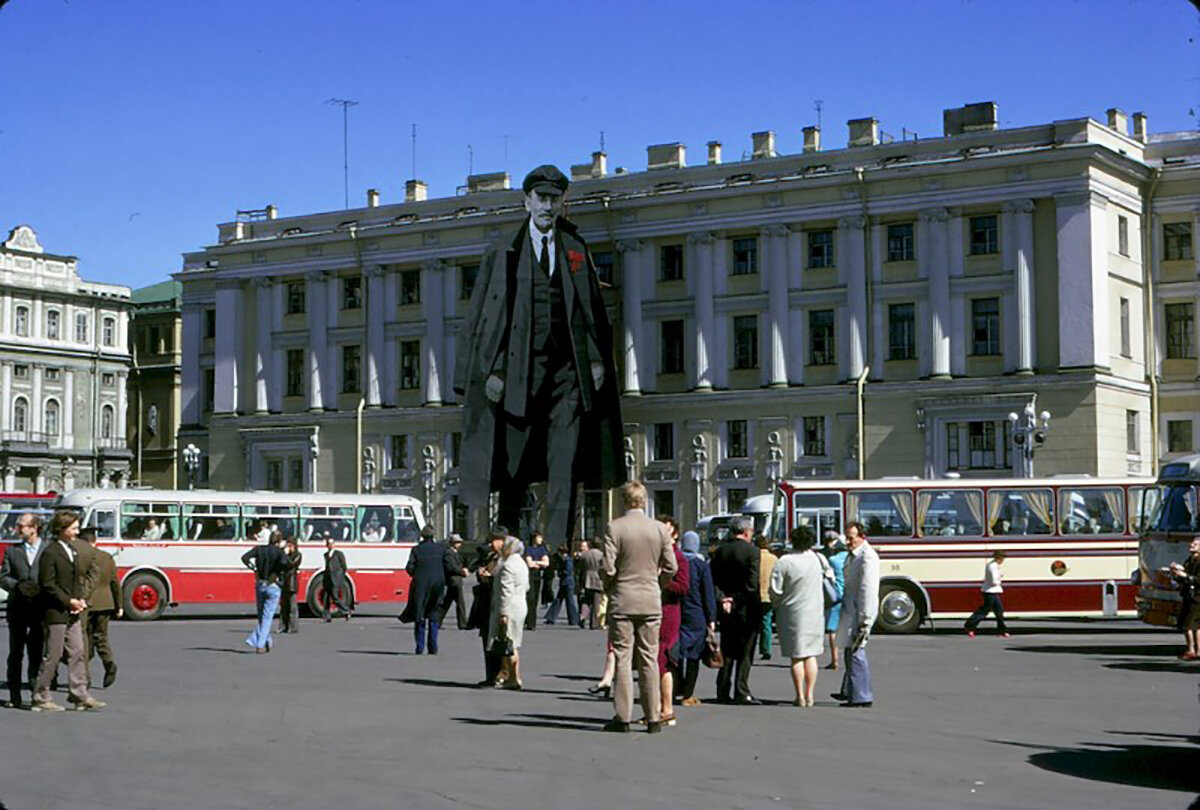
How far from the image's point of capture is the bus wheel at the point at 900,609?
3120 cm

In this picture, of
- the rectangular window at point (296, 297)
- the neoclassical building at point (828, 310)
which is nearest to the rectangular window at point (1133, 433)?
the neoclassical building at point (828, 310)

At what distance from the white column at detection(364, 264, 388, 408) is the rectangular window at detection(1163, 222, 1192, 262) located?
29.5 meters

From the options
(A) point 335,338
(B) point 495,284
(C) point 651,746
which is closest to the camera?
(C) point 651,746

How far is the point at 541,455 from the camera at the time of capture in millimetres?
29953

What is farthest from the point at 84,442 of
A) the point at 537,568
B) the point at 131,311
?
the point at 537,568

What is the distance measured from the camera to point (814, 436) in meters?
64.1

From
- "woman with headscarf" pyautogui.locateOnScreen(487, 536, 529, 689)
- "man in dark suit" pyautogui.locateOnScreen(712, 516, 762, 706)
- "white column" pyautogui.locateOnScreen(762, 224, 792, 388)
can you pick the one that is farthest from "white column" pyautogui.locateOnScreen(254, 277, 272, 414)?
"man in dark suit" pyautogui.locateOnScreen(712, 516, 762, 706)

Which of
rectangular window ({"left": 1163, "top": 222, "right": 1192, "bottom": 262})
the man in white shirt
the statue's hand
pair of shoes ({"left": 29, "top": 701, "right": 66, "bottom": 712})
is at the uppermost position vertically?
rectangular window ({"left": 1163, "top": 222, "right": 1192, "bottom": 262})

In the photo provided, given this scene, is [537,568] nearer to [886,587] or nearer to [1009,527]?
[886,587]

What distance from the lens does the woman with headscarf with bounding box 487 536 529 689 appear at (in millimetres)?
18578

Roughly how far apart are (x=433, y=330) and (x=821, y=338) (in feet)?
52.5

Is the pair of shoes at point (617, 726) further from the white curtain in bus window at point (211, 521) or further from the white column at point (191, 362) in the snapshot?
the white column at point (191, 362)

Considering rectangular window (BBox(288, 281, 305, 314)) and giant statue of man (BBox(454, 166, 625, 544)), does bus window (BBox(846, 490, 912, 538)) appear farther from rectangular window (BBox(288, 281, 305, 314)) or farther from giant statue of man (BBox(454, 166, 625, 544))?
rectangular window (BBox(288, 281, 305, 314))

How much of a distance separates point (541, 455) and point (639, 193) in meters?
39.2
